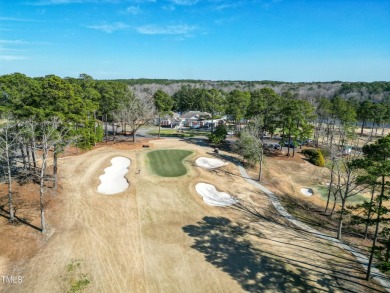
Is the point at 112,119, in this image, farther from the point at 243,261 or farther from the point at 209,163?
the point at 243,261

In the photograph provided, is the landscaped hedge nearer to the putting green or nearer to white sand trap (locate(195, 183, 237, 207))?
the putting green

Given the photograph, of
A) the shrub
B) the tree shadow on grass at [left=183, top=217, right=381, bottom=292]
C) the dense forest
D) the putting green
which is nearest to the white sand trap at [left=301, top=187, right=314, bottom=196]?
the dense forest

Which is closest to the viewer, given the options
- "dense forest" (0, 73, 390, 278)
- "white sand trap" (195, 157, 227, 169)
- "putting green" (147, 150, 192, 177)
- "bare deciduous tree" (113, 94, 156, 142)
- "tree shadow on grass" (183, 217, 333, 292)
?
"tree shadow on grass" (183, 217, 333, 292)

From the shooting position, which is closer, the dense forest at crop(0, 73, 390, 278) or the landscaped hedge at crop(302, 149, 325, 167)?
the dense forest at crop(0, 73, 390, 278)

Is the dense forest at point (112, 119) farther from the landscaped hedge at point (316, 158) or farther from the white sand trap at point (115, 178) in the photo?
the white sand trap at point (115, 178)

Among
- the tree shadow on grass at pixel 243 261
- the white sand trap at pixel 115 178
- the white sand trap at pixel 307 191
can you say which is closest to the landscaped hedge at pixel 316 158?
the white sand trap at pixel 307 191

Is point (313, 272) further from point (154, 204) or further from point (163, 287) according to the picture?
point (154, 204)

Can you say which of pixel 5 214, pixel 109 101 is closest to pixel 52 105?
pixel 5 214

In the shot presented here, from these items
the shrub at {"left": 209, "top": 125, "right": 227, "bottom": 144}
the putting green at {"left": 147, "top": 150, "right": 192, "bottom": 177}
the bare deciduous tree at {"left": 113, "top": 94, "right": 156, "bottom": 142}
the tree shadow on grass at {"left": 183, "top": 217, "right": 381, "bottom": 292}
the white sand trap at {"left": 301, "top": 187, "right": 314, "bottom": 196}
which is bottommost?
the white sand trap at {"left": 301, "top": 187, "right": 314, "bottom": 196}
